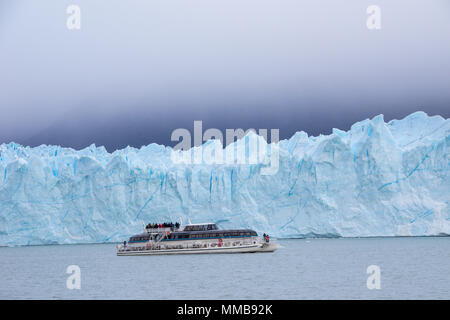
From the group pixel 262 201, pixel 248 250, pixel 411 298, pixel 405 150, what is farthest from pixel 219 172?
pixel 411 298

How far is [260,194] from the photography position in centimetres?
6216

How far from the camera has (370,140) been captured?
60.0m

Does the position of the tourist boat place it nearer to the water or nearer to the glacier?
the water

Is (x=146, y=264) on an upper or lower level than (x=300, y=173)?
lower

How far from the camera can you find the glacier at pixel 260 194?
2318 inches

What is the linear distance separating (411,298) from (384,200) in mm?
37291

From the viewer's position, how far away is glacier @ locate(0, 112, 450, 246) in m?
58.9
